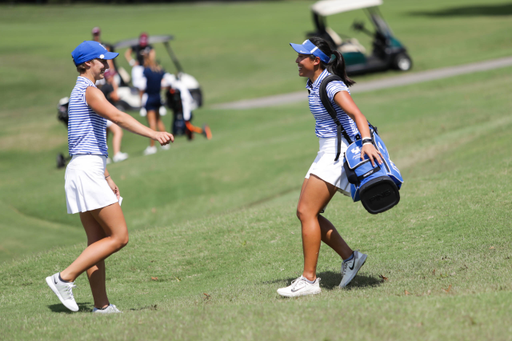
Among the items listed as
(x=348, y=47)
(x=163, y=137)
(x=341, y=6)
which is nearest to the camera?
(x=163, y=137)

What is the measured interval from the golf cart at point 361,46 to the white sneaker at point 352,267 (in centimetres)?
1708

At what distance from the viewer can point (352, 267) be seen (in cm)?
462

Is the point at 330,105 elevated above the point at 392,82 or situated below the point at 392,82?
above

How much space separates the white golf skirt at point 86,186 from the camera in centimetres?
413

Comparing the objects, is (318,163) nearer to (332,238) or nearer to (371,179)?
(371,179)

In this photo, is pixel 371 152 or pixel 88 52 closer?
pixel 371 152

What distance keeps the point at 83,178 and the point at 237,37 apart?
32.8 metres

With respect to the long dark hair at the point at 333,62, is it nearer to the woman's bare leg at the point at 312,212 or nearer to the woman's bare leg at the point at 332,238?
the woman's bare leg at the point at 312,212

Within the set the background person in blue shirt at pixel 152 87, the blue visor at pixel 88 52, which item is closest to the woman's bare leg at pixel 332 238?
the blue visor at pixel 88 52

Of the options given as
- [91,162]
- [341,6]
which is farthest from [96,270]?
[341,6]

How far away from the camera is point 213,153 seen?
11.8 metres

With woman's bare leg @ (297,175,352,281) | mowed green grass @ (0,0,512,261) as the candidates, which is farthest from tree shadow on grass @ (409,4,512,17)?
woman's bare leg @ (297,175,352,281)

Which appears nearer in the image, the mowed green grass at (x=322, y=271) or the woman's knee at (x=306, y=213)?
the mowed green grass at (x=322, y=271)

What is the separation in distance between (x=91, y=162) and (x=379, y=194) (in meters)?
2.14
